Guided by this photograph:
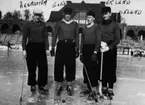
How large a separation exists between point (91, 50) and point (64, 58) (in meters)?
0.74

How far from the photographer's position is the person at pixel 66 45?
7223mm

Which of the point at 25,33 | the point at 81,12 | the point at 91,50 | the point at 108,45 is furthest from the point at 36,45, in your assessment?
the point at 81,12

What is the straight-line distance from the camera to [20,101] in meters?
6.33

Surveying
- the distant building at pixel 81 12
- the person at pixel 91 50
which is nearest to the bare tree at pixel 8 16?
the distant building at pixel 81 12

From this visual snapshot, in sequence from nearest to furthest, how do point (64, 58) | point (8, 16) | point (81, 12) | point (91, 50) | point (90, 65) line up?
point (91, 50) → point (90, 65) → point (64, 58) → point (81, 12) → point (8, 16)

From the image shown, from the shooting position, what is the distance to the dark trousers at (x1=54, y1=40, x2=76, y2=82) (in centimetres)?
732

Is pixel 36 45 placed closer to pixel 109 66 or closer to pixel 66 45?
pixel 66 45

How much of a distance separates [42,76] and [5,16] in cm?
7510

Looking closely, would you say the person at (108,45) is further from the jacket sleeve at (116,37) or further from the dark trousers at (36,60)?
the dark trousers at (36,60)

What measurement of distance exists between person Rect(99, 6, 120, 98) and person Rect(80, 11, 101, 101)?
20 cm

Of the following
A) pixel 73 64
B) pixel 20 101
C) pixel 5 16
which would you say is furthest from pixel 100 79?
pixel 5 16

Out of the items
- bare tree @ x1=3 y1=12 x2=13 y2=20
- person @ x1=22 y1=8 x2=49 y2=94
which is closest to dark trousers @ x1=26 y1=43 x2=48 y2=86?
person @ x1=22 y1=8 x2=49 y2=94

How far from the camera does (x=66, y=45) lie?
7309mm

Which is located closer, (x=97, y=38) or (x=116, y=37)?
(x=97, y=38)
